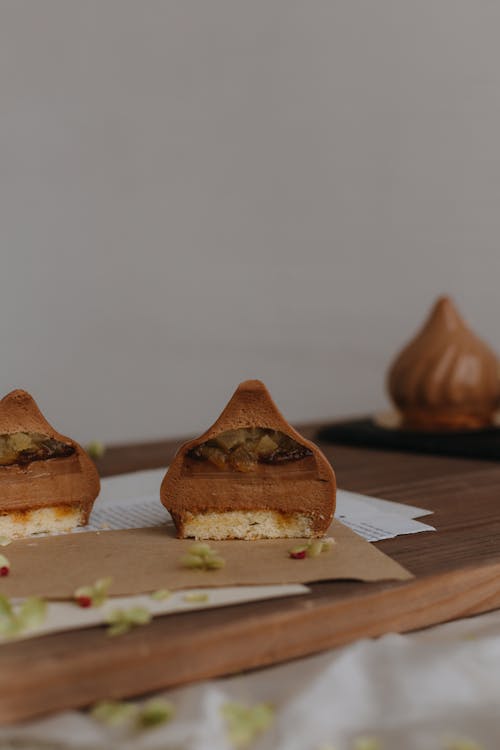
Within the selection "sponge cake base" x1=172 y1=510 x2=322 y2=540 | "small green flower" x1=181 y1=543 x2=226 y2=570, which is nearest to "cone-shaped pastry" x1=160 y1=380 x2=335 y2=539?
"sponge cake base" x1=172 y1=510 x2=322 y2=540

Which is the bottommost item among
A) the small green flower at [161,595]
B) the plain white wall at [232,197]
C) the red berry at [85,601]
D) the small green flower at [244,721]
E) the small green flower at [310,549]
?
the small green flower at [244,721]

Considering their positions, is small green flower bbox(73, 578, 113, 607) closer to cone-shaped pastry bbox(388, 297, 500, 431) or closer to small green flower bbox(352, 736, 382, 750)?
small green flower bbox(352, 736, 382, 750)

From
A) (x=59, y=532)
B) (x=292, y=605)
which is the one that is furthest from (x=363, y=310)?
(x=292, y=605)

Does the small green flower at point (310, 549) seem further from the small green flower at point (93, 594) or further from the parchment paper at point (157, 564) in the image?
the small green flower at point (93, 594)

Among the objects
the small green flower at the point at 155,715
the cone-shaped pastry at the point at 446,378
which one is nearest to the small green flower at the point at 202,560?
the small green flower at the point at 155,715

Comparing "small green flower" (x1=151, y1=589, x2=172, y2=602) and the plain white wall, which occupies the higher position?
the plain white wall

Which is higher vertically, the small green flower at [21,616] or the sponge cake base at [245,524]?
the small green flower at [21,616]
